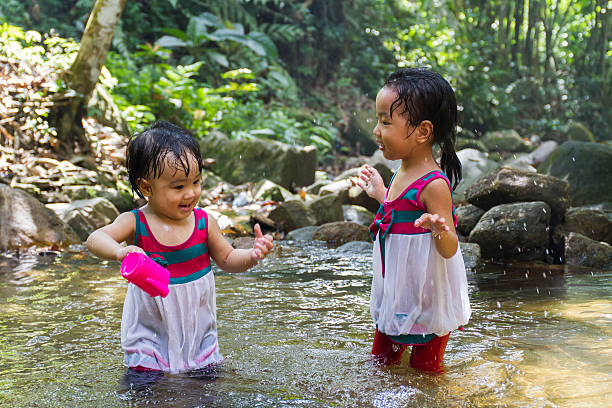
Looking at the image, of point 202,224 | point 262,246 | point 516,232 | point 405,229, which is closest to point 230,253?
point 202,224

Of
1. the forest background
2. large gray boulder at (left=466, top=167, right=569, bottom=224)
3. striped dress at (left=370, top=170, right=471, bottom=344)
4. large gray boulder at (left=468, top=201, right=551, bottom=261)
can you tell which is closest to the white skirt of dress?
striped dress at (left=370, top=170, right=471, bottom=344)

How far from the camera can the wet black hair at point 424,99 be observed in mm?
2641

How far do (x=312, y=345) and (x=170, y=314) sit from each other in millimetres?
917

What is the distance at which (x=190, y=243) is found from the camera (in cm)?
268

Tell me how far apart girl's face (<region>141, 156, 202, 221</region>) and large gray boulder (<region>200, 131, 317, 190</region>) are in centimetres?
797

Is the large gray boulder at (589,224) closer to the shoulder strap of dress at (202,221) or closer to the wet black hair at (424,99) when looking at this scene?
the wet black hair at (424,99)

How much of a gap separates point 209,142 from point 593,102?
11.5m

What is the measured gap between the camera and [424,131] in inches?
106

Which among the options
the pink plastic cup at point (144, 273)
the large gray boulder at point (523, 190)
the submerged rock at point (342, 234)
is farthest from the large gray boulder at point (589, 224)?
the pink plastic cup at point (144, 273)

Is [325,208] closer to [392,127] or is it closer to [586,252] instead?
[586,252]

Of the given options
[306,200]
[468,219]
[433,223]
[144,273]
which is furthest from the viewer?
[306,200]

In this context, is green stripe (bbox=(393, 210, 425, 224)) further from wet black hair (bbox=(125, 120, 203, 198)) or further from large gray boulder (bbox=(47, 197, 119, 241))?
large gray boulder (bbox=(47, 197, 119, 241))

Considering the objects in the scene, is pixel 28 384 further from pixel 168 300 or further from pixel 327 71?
pixel 327 71

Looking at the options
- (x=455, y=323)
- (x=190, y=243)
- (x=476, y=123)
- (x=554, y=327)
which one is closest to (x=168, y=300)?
(x=190, y=243)
